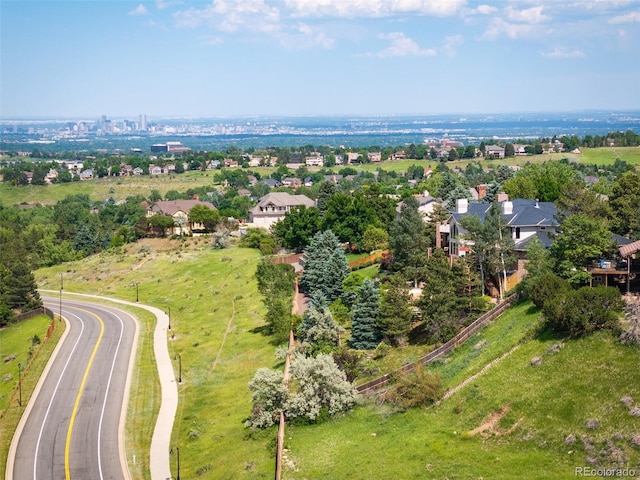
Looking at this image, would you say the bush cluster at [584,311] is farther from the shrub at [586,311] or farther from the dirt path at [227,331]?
the dirt path at [227,331]

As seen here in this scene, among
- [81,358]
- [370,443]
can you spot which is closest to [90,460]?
[370,443]

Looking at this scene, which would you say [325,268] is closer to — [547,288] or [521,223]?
[521,223]

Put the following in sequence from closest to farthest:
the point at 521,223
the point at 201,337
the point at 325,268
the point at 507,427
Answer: the point at 507,427 < the point at 521,223 < the point at 201,337 < the point at 325,268

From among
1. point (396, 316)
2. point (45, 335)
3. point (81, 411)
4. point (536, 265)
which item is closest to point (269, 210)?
point (45, 335)

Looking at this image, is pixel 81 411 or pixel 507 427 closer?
pixel 507 427

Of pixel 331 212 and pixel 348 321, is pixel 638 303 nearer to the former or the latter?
pixel 348 321

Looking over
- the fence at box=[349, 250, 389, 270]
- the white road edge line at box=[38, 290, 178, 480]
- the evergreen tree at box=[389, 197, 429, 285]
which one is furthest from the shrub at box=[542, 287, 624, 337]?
the fence at box=[349, 250, 389, 270]

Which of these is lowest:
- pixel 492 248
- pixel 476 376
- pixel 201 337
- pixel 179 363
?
pixel 201 337
